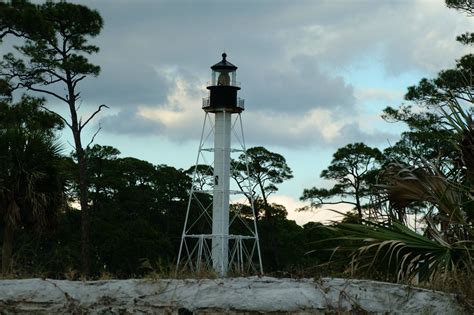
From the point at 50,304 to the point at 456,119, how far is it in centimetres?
580

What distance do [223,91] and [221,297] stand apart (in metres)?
32.5

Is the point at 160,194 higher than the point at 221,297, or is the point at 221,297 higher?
the point at 160,194

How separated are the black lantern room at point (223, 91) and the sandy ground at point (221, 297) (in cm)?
3176

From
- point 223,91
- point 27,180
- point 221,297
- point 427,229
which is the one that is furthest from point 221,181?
point 221,297

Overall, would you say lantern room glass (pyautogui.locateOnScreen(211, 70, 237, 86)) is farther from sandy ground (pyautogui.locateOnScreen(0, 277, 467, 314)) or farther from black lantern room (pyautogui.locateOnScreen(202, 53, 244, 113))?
sandy ground (pyautogui.locateOnScreen(0, 277, 467, 314))

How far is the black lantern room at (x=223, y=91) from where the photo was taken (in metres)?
40.4

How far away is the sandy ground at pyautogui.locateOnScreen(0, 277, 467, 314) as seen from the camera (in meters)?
8.41

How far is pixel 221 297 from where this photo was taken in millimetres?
8469

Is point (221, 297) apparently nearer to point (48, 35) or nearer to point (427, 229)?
point (427, 229)

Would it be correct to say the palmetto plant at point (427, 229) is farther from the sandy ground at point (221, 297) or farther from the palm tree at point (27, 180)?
the palm tree at point (27, 180)

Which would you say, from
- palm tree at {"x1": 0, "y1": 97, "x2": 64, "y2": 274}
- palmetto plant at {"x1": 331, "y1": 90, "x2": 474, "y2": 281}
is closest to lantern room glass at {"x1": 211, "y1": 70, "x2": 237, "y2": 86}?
palm tree at {"x1": 0, "y1": 97, "x2": 64, "y2": 274}

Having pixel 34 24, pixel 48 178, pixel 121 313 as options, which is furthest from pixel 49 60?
pixel 121 313

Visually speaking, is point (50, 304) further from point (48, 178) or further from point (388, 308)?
point (48, 178)

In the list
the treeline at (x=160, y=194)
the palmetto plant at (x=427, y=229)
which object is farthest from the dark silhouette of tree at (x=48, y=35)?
the palmetto plant at (x=427, y=229)
